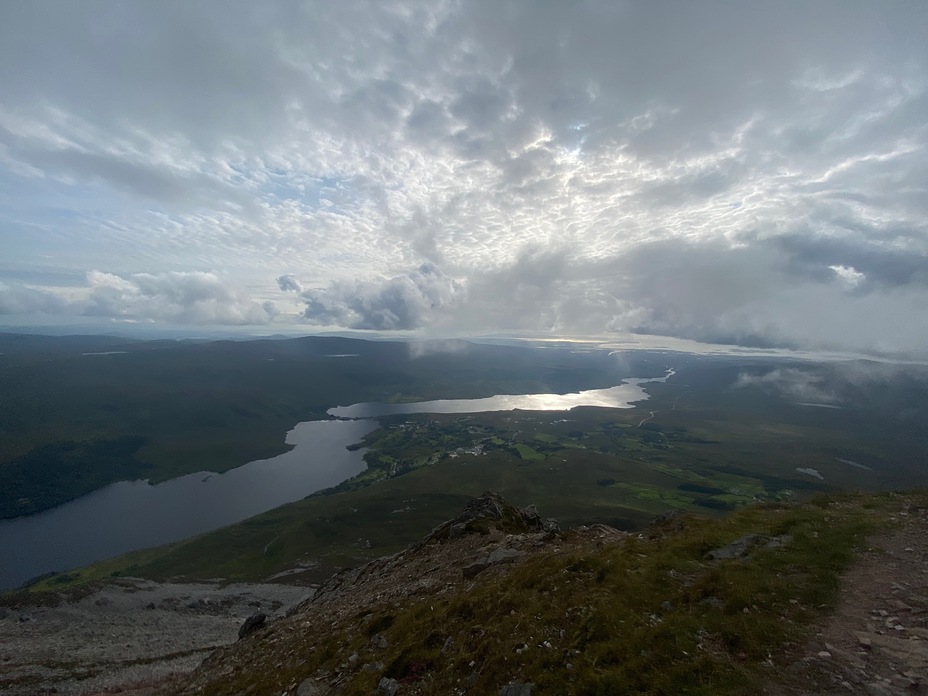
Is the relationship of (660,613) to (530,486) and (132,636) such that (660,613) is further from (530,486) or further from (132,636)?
(530,486)

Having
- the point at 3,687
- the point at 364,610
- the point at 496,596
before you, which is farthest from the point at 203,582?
the point at 496,596

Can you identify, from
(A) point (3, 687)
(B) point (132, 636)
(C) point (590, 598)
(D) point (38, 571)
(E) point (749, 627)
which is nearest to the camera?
(E) point (749, 627)

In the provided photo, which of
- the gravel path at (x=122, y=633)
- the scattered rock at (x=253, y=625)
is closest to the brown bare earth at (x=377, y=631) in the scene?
the gravel path at (x=122, y=633)

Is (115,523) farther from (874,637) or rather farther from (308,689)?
(874,637)

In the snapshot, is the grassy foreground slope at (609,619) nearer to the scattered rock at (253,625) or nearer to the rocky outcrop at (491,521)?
the scattered rock at (253,625)

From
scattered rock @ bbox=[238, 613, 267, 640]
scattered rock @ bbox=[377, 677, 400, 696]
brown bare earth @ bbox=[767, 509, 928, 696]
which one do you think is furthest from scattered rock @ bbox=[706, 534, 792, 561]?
scattered rock @ bbox=[238, 613, 267, 640]

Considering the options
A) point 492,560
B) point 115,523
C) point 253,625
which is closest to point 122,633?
point 253,625
